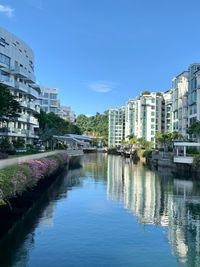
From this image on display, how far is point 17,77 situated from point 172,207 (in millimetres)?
57278

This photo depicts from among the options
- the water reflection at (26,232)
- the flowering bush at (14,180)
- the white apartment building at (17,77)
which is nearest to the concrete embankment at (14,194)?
the flowering bush at (14,180)

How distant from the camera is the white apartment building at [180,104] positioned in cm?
8481

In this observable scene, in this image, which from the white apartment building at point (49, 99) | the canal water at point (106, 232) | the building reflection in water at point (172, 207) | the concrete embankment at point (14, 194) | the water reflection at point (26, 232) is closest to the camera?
the water reflection at point (26, 232)

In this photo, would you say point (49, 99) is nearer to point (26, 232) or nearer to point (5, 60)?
point (5, 60)

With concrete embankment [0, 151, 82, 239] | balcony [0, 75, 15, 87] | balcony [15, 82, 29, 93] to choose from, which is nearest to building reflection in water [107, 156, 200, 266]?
concrete embankment [0, 151, 82, 239]

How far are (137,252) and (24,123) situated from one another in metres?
66.7

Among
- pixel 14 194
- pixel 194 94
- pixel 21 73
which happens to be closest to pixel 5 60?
pixel 21 73

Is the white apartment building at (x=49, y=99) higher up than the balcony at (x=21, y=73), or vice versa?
→ the white apartment building at (x=49, y=99)

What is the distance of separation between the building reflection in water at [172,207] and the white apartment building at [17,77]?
3541 cm

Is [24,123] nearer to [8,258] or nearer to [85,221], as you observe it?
[85,221]

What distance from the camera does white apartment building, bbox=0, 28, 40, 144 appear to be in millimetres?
66681

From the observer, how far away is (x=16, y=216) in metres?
22.7

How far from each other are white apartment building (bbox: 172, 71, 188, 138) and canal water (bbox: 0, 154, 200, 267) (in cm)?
5389

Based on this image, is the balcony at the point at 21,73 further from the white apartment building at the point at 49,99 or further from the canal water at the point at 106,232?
the white apartment building at the point at 49,99
